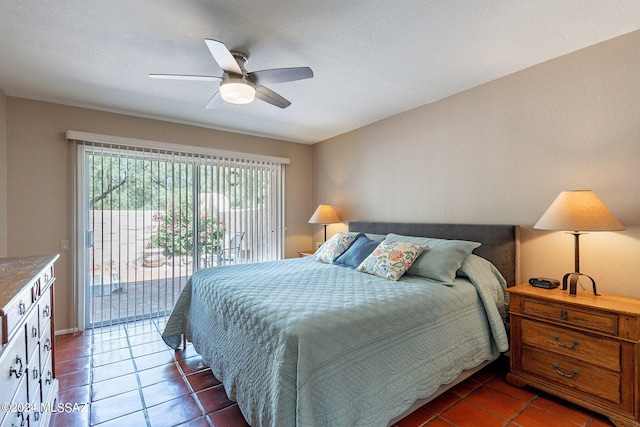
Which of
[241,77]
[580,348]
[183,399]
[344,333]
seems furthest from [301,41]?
[580,348]

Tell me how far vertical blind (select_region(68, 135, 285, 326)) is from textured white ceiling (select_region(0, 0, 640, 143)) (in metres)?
0.78

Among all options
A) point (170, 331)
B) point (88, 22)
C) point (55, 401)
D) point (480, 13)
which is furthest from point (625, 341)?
point (88, 22)

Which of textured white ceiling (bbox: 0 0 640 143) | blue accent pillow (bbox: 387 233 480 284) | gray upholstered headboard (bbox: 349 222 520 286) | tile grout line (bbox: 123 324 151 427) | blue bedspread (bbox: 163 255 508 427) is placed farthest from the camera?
gray upholstered headboard (bbox: 349 222 520 286)

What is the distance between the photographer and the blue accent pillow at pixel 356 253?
288 centimetres

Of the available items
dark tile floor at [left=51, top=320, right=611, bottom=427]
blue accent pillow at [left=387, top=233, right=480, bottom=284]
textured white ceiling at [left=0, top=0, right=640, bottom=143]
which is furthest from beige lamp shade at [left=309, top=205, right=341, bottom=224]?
dark tile floor at [left=51, top=320, right=611, bottom=427]

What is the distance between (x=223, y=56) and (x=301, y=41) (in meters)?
0.56

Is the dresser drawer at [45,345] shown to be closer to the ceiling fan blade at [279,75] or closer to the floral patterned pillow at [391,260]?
the ceiling fan blade at [279,75]

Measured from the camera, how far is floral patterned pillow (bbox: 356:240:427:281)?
7.79ft

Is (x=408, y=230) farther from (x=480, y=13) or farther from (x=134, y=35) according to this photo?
(x=134, y=35)

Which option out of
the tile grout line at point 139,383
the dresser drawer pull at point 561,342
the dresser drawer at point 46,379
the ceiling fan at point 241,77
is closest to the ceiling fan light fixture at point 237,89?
the ceiling fan at point 241,77

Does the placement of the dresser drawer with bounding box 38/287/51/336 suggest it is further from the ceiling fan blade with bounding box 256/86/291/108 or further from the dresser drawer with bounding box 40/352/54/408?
the ceiling fan blade with bounding box 256/86/291/108

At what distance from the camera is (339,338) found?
145 centimetres

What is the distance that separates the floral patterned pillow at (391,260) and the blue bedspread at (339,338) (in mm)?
111

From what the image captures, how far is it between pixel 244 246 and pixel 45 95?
2626 mm
